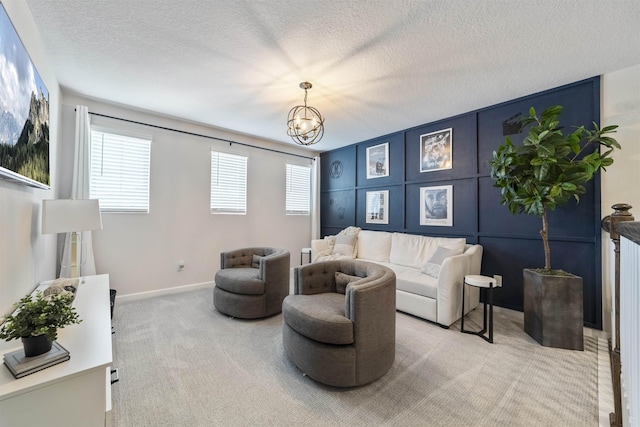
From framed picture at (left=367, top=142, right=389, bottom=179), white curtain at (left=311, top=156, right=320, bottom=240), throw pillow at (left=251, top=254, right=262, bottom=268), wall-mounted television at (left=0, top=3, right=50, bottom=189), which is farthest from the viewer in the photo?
white curtain at (left=311, top=156, right=320, bottom=240)

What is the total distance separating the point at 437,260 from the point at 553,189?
55.7 inches

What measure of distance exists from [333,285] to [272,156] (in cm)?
340

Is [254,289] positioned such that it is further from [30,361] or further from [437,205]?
[437,205]

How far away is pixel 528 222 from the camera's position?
3.22 meters

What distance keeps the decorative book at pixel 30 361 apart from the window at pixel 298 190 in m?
4.44

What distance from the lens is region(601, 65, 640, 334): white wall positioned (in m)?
2.53

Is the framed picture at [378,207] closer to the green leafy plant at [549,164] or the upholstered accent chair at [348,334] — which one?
the green leafy plant at [549,164]

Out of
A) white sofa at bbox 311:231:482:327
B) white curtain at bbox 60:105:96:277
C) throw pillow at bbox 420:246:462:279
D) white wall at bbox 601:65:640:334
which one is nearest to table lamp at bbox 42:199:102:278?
white curtain at bbox 60:105:96:277

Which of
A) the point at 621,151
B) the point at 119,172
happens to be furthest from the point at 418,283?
the point at 119,172

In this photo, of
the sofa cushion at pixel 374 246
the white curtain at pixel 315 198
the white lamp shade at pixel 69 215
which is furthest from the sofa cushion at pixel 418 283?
the white lamp shade at pixel 69 215

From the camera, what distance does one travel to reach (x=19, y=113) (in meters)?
1.58

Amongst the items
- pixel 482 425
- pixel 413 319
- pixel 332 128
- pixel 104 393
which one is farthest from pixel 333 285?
pixel 332 128

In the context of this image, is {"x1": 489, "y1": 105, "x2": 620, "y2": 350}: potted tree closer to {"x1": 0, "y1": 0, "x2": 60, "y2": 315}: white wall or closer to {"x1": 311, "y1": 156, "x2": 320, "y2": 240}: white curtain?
{"x1": 311, "y1": 156, "x2": 320, "y2": 240}: white curtain

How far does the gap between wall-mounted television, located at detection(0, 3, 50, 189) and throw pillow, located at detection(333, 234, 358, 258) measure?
12.4ft
